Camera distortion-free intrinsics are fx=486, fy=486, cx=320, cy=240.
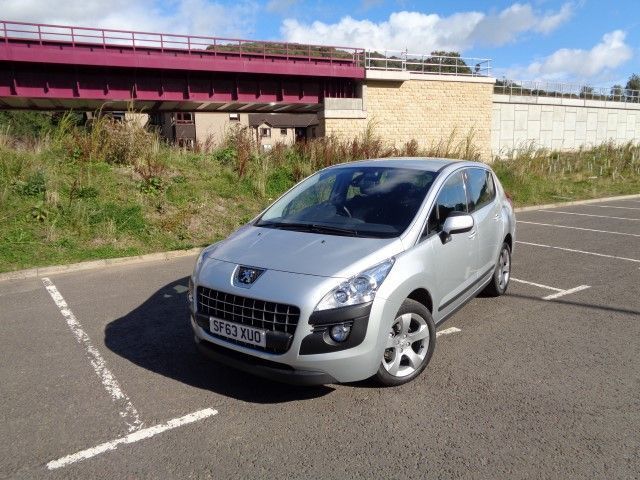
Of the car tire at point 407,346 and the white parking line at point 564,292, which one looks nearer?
the car tire at point 407,346

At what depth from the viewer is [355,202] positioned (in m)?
4.44

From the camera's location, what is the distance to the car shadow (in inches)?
145

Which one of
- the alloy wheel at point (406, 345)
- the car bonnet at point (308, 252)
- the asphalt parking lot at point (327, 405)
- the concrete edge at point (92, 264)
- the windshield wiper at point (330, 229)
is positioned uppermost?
the windshield wiper at point (330, 229)

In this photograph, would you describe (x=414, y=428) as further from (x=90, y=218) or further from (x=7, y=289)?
(x=90, y=218)

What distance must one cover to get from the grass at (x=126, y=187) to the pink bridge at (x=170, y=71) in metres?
7.21

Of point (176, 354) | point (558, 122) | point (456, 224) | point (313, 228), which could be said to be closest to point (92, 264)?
point (176, 354)

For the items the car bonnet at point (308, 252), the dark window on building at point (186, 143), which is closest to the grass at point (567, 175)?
the dark window on building at point (186, 143)

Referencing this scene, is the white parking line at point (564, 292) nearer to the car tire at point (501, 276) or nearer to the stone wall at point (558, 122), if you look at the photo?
the car tire at point (501, 276)

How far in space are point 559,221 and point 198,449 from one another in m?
11.7

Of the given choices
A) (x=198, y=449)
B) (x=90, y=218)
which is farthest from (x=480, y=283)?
(x=90, y=218)

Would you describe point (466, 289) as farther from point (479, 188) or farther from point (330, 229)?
point (330, 229)

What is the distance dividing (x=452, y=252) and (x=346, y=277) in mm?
1387

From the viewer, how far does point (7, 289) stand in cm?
687

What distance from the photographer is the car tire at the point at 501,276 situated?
571 centimetres
